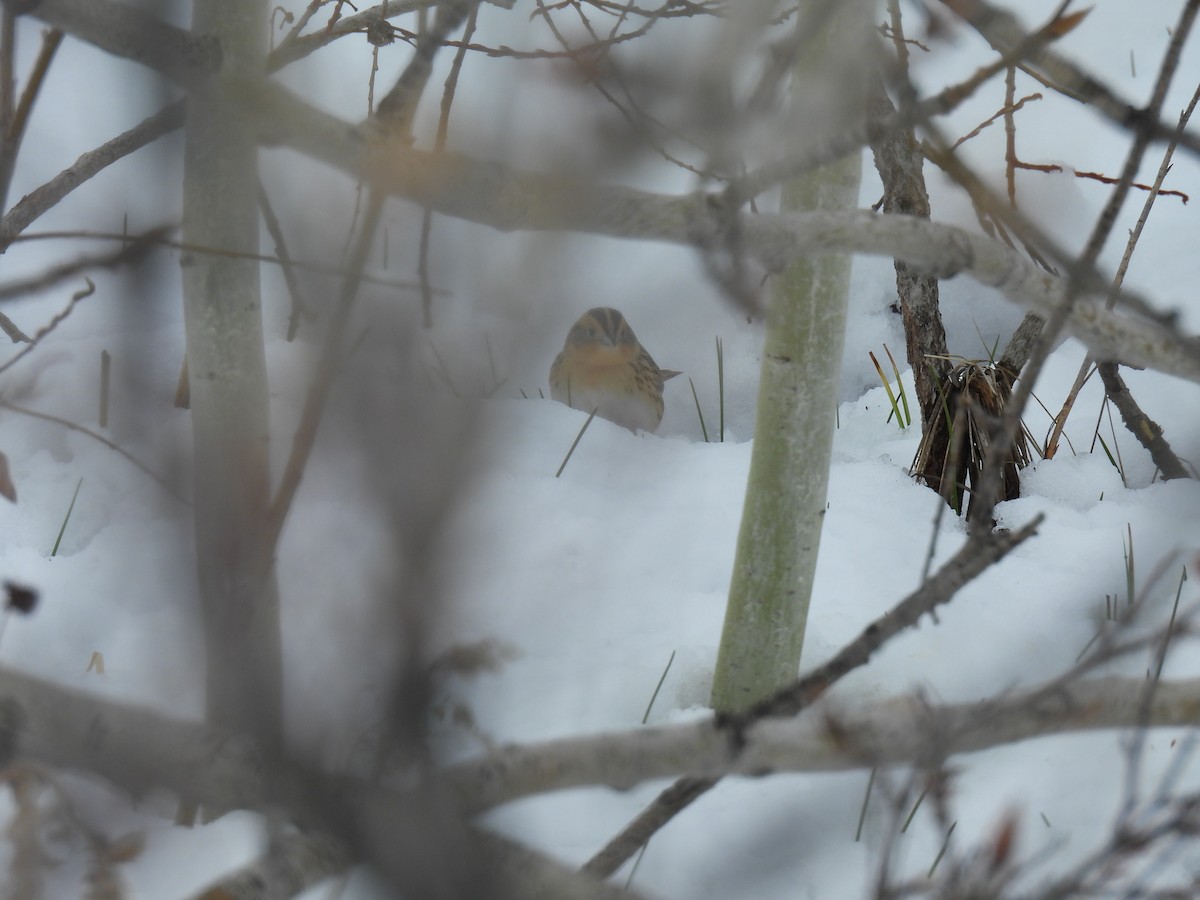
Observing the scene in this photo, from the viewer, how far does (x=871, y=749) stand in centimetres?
77

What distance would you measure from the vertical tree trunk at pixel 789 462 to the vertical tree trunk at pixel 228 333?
30.1 inches

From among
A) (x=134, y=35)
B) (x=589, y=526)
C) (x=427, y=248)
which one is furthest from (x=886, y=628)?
(x=589, y=526)

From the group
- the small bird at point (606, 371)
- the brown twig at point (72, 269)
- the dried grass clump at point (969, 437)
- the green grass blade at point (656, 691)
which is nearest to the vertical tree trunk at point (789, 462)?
the green grass blade at point (656, 691)

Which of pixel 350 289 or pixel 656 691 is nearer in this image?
pixel 350 289

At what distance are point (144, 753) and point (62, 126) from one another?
12.3 ft

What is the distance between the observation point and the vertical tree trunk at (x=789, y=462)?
1.63 m

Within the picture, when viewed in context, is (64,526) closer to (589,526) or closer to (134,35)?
(589,526)

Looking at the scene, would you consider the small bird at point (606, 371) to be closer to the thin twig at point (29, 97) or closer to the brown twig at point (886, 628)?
the thin twig at point (29, 97)

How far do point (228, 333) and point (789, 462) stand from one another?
85 cm

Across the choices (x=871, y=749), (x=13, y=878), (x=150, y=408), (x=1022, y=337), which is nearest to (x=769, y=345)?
(x=871, y=749)

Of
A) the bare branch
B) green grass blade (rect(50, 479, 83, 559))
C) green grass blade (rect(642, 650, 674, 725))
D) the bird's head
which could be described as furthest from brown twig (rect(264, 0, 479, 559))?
the bird's head

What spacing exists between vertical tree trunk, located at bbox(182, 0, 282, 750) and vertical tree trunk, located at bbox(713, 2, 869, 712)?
76 cm

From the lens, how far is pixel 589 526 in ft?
7.68

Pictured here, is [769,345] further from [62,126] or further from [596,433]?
[62,126]
